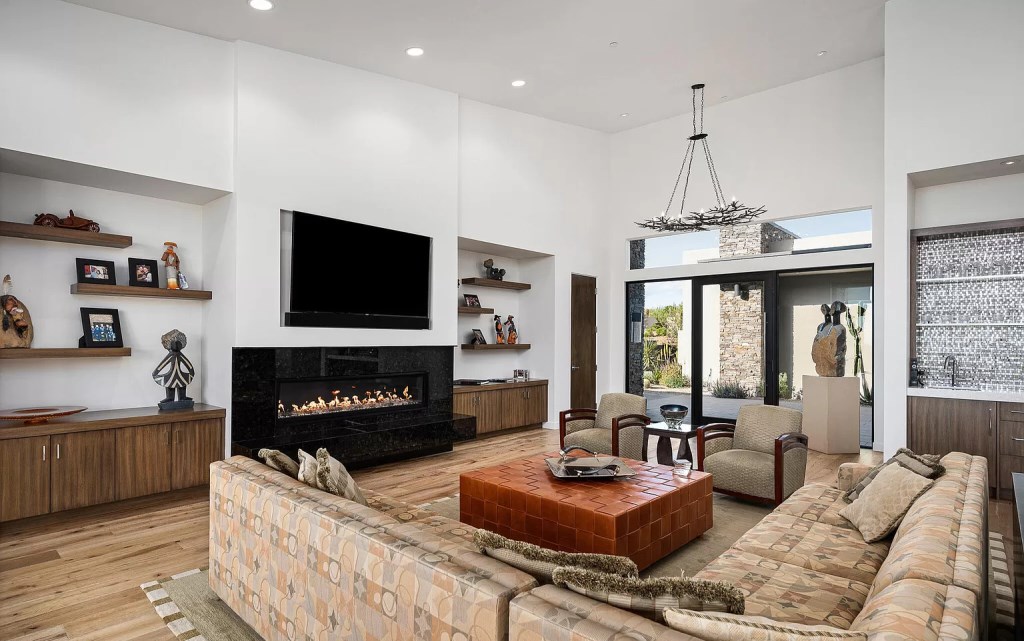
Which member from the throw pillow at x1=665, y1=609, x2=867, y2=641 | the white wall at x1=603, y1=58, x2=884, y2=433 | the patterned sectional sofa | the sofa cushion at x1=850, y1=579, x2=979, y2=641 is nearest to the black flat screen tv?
the patterned sectional sofa

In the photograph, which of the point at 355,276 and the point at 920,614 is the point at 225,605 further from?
the point at 355,276

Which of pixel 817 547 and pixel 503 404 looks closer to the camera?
pixel 817 547

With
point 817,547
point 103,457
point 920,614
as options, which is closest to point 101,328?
point 103,457

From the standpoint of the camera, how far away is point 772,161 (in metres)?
7.04

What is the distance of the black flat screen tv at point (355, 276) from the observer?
5.27m

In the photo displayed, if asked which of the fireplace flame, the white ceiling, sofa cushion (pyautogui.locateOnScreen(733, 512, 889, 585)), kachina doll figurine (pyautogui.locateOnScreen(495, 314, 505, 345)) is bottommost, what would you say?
sofa cushion (pyautogui.locateOnScreen(733, 512, 889, 585))

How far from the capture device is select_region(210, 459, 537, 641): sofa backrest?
1.48 m

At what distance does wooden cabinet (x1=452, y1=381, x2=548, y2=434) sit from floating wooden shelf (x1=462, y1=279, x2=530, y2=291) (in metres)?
1.30

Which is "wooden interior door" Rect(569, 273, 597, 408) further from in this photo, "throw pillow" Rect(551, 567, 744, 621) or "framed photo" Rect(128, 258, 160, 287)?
"throw pillow" Rect(551, 567, 744, 621)

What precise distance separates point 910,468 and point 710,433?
1.85m

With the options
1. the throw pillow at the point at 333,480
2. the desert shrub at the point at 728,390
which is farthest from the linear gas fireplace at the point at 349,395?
the desert shrub at the point at 728,390

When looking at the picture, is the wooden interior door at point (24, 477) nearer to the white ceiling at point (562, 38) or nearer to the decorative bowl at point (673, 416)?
the white ceiling at point (562, 38)

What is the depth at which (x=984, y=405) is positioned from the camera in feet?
14.9

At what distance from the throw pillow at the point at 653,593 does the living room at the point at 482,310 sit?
0.04ft
